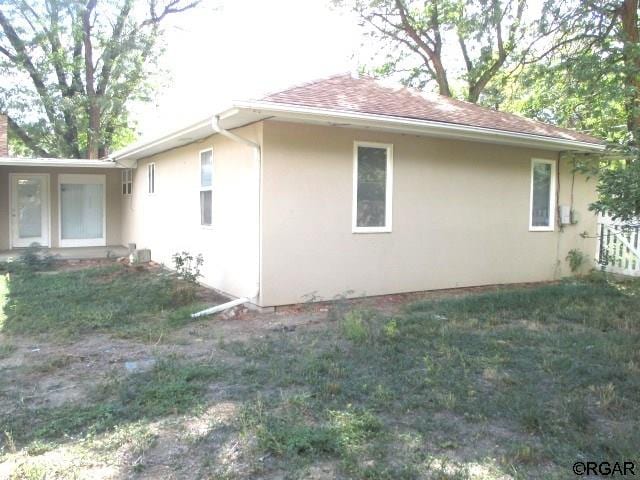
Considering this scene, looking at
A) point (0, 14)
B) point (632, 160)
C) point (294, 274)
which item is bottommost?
point (294, 274)

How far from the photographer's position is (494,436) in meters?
3.26

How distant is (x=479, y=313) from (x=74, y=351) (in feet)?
16.0

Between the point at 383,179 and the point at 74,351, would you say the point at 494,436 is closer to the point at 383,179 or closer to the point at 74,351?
the point at 74,351

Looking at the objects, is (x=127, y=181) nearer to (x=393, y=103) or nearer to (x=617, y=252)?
(x=393, y=103)

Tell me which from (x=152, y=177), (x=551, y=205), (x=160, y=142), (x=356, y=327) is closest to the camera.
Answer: (x=356, y=327)

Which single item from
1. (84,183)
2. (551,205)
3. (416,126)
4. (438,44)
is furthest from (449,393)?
(438,44)

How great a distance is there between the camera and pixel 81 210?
49.4 ft

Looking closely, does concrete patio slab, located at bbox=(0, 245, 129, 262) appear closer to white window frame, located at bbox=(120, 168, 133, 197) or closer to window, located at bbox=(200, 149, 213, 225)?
white window frame, located at bbox=(120, 168, 133, 197)

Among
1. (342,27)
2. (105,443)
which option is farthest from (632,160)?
(342,27)

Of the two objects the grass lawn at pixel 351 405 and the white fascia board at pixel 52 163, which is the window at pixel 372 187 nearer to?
the grass lawn at pixel 351 405

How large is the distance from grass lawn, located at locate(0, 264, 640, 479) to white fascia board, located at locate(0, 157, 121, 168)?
7687 mm

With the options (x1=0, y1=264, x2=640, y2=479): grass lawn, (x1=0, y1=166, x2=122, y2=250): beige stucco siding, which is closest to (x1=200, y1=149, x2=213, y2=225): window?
(x1=0, y1=264, x2=640, y2=479): grass lawn

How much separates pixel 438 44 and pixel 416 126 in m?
15.0

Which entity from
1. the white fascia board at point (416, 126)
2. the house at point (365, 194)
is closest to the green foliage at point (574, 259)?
the house at point (365, 194)
